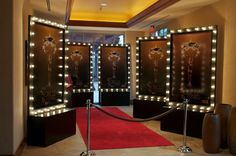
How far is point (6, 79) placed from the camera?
4.35 meters

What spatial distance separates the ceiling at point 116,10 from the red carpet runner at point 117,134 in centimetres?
290

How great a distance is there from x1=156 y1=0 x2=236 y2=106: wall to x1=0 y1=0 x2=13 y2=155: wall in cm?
413

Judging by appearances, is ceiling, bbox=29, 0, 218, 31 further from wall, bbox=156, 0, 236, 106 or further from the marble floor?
the marble floor

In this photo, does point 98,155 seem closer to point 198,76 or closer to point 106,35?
point 198,76

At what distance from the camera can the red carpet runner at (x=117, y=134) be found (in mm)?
5844

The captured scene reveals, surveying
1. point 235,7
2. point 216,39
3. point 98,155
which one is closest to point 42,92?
point 98,155

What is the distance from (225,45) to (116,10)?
5005mm

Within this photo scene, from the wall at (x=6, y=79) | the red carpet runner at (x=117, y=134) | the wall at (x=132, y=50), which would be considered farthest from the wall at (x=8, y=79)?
the wall at (x=132, y=50)

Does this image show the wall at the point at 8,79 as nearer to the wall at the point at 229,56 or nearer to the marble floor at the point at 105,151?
the marble floor at the point at 105,151

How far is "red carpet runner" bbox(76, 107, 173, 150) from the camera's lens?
5.84 metres

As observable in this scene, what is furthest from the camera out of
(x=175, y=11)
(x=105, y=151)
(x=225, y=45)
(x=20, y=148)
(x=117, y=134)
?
(x=175, y=11)

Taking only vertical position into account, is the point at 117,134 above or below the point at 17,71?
below

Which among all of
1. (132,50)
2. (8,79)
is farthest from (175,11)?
(8,79)

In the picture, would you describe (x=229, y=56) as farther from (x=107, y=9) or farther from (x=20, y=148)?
(x=107, y=9)
